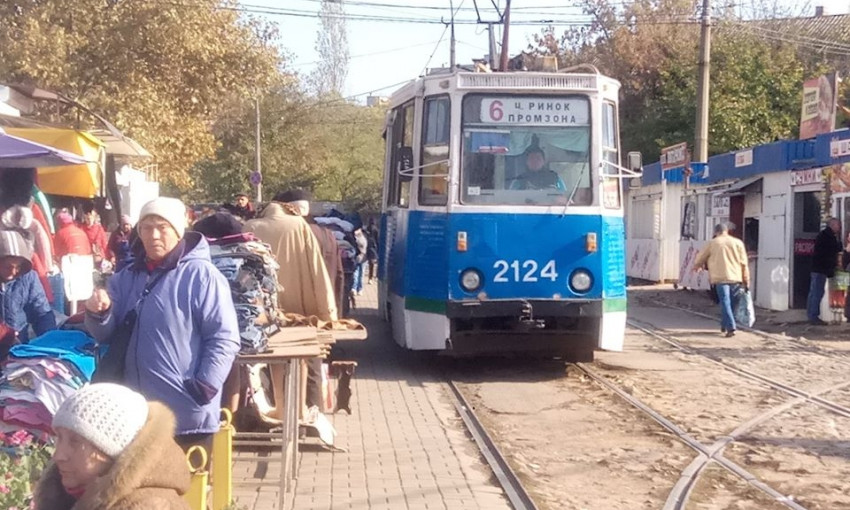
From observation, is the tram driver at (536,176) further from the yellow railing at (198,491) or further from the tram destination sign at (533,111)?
the yellow railing at (198,491)

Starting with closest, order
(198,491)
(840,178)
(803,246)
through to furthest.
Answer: (198,491) → (840,178) → (803,246)

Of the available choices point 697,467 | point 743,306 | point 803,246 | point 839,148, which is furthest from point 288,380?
point 803,246

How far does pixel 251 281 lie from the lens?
7555 mm

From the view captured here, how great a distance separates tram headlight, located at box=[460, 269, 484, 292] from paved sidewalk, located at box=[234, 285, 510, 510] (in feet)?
3.56

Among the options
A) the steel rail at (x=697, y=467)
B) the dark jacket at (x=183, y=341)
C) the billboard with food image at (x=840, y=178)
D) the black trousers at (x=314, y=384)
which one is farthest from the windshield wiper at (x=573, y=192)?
the billboard with food image at (x=840, y=178)

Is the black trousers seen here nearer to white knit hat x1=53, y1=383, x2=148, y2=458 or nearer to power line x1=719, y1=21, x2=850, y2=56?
white knit hat x1=53, y1=383, x2=148, y2=458

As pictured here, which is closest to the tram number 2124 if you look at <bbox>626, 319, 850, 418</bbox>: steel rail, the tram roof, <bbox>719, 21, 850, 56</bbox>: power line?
the tram roof

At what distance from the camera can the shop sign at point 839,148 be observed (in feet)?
66.6

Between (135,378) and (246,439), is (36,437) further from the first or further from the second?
(246,439)

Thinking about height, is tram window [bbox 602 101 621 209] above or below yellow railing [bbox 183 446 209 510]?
above

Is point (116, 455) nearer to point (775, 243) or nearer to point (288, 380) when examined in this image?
point (288, 380)

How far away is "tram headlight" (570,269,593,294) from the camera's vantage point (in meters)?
13.0

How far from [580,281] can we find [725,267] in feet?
20.2

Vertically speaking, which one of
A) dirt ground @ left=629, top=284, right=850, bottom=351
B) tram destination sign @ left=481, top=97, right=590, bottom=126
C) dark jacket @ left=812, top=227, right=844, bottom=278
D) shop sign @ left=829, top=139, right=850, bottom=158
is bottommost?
dirt ground @ left=629, top=284, right=850, bottom=351
